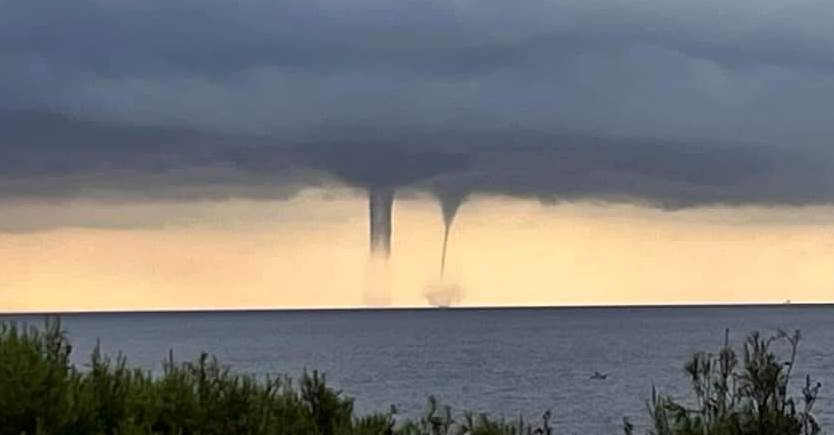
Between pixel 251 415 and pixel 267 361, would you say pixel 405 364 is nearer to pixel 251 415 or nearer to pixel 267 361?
pixel 267 361

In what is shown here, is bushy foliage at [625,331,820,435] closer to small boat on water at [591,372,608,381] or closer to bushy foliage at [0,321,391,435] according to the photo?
bushy foliage at [0,321,391,435]

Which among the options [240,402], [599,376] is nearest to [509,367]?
[599,376]

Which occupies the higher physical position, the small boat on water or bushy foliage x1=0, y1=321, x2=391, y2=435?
the small boat on water

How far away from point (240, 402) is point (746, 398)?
466cm

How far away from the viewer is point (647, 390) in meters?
90.4

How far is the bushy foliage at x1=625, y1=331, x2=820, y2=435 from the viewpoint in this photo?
37.7ft

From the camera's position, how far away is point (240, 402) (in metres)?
12.8

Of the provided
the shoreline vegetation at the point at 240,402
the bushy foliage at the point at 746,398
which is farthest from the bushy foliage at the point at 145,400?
the bushy foliage at the point at 746,398

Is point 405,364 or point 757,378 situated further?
point 405,364

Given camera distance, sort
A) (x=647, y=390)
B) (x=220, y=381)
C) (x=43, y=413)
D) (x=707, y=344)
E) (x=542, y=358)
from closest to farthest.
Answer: (x=43, y=413), (x=220, y=381), (x=647, y=390), (x=542, y=358), (x=707, y=344)

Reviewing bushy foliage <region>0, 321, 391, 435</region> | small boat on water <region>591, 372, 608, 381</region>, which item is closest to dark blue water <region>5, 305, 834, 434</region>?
small boat on water <region>591, 372, 608, 381</region>

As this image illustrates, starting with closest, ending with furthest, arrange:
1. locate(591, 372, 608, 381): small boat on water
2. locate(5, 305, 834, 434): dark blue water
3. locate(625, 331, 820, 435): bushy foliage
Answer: locate(625, 331, 820, 435): bushy foliage → locate(5, 305, 834, 434): dark blue water → locate(591, 372, 608, 381): small boat on water

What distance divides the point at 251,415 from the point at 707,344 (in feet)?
502

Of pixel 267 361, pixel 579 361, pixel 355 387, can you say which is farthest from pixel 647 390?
pixel 267 361
